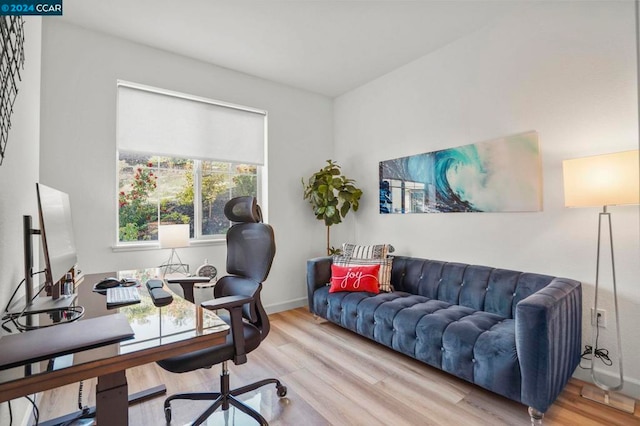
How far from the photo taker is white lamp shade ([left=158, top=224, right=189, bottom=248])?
2725mm

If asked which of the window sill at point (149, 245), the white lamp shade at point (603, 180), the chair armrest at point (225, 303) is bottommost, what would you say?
the chair armrest at point (225, 303)

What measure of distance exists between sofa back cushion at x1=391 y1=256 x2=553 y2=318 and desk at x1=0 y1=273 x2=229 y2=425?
2.21m

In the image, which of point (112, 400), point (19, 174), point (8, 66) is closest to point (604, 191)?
point (112, 400)

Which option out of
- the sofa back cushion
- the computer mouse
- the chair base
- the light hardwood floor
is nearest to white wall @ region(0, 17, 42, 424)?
the computer mouse

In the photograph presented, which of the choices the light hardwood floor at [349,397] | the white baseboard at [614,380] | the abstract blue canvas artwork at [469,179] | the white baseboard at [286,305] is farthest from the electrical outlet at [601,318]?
the white baseboard at [286,305]

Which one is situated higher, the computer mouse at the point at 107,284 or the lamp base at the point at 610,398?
the computer mouse at the point at 107,284

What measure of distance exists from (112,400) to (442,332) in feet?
6.31

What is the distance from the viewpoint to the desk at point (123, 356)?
0.75 m

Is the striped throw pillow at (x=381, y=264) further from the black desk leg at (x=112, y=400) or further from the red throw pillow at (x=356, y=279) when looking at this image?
the black desk leg at (x=112, y=400)

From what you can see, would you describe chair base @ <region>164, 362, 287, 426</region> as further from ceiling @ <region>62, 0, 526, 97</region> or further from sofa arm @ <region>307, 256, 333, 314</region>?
ceiling @ <region>62, 0, 526, 97</region>

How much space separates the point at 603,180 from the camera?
1793 mm

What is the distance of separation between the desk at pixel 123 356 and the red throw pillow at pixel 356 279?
1.97m

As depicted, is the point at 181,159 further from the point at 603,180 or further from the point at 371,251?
the point at 603,180

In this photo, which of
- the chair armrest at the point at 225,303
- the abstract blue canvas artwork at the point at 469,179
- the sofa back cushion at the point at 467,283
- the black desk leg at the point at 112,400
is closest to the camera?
the black desk leg at the point at 112,400
